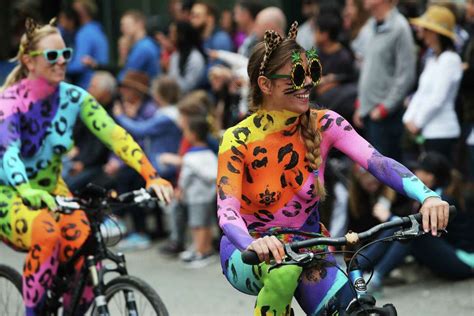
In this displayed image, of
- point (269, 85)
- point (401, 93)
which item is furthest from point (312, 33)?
point (269, 85)

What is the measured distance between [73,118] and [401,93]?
3.61 metres

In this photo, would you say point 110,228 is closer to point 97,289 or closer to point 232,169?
point 97,289

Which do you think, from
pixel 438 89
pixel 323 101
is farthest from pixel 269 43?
pixel 323 101

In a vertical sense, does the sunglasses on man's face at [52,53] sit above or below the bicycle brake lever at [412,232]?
above

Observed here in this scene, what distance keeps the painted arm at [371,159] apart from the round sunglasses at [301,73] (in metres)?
0.24

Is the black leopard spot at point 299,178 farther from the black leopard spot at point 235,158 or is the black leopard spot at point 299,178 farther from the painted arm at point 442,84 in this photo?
the painted arm at point 442,84

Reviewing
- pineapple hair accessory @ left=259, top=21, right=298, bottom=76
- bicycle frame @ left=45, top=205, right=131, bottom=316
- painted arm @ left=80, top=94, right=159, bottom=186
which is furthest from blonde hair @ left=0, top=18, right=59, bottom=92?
pineapple hair accessory @ left=259, top=21, right=298, bottom=76

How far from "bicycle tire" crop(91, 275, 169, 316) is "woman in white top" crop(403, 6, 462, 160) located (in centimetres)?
366

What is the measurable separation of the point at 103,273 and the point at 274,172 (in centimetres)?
152

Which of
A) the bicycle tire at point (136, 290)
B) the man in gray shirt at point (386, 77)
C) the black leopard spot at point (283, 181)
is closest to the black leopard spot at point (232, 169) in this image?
the black leopard spot at point (283, 181)

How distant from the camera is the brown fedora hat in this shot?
1082 cm

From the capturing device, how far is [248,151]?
4852 millimetres

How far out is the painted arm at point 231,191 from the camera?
4.45 m

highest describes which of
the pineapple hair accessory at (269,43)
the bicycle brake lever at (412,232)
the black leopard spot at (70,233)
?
the pineapple hair accessory at (269,43)
